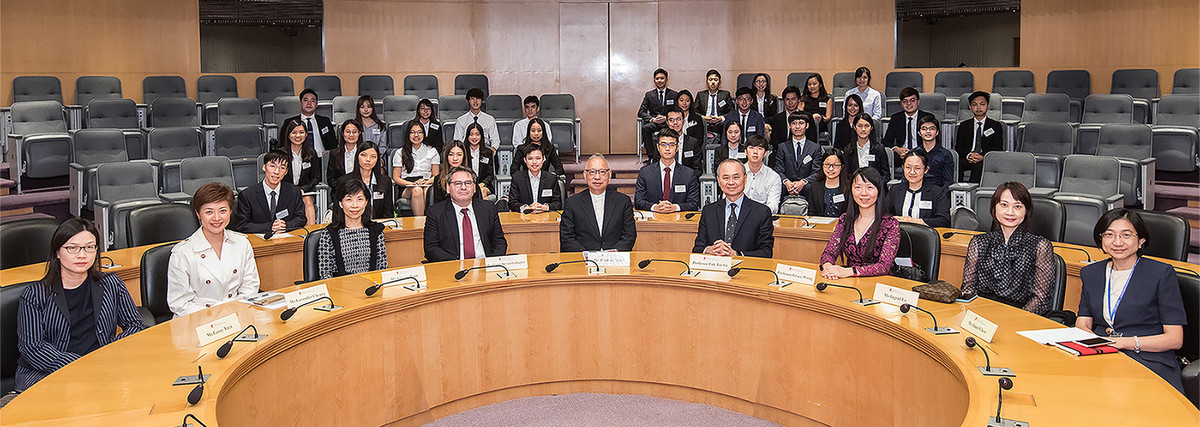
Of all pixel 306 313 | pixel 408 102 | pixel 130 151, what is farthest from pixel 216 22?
pixel 306 313

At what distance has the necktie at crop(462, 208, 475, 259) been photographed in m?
5.04

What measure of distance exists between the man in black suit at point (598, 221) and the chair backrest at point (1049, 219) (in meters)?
2.28

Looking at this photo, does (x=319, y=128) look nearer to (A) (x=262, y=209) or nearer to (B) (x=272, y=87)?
(B) (x=272, y=87)

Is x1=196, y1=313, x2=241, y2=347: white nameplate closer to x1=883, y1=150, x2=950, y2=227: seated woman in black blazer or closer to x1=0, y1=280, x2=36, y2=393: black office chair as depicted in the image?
x1=0, y1=280, x2=36, y2=393: black office chair

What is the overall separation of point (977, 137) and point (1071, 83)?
2860 mm

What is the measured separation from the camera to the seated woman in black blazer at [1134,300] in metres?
3.37

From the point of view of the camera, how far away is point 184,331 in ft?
10.8

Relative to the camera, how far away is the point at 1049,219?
4.91 m

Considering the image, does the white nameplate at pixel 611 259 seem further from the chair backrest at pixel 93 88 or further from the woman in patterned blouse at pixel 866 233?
the chair backrest at pixel 93 88

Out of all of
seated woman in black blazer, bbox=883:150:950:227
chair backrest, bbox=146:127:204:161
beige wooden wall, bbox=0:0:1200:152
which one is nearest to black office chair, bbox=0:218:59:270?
chair backrest, bbox=146:127:204:161

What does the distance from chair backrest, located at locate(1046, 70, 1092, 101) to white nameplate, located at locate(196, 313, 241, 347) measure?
9437mm

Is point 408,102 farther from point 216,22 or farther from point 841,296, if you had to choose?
point 841,296

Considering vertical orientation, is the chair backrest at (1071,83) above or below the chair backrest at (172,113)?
above

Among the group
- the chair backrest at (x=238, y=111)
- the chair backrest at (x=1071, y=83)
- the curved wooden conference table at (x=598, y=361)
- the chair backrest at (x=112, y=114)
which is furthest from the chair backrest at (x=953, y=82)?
the chair backrest at (x=112, y=114)
